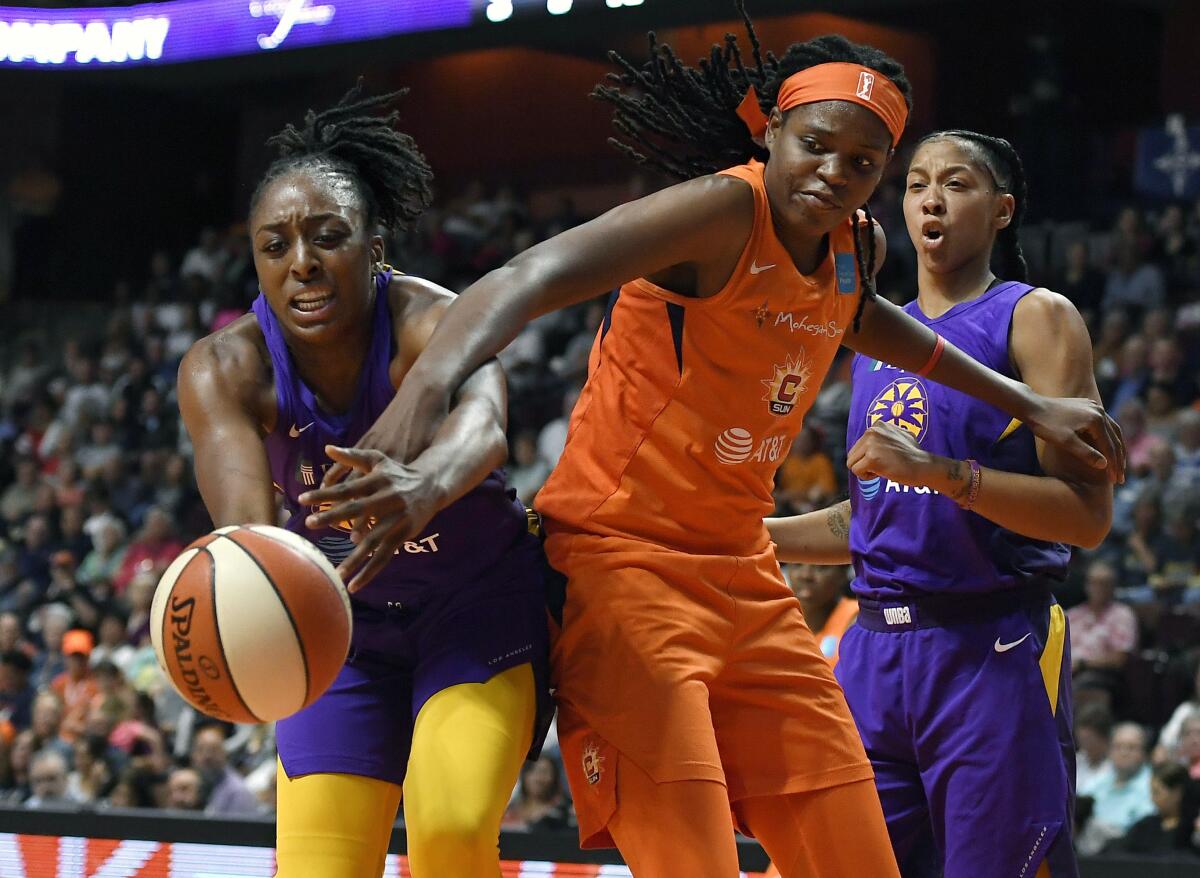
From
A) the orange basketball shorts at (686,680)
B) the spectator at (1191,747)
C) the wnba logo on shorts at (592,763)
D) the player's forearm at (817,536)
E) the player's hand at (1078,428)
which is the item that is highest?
the player's hand at (1078,428)

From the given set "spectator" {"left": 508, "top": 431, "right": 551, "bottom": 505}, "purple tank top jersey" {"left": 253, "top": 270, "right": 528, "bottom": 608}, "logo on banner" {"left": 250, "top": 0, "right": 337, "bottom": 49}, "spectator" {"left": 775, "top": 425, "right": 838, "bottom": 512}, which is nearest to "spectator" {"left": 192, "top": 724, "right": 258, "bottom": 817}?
"spectator" {"left": 508, "top": 431, "right": 551, "bottom": 505}

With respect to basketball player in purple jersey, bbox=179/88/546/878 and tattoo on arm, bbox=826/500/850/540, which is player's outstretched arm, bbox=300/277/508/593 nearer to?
basketball player in purple jersey, bbox=179/88/546/878

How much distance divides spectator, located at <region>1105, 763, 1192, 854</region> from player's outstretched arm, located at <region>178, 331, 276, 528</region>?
4.43 metres

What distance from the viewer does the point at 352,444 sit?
122 inches

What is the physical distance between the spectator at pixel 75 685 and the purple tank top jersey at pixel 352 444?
693 cm

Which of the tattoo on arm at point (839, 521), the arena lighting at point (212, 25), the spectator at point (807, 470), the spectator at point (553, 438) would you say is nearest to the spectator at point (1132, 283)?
the spectator at point (807, 470)

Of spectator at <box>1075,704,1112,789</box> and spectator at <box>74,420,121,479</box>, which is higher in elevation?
spectator at <box>74,420,121,479</box>

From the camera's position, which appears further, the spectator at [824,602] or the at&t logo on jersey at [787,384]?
the spectator at [824,602]

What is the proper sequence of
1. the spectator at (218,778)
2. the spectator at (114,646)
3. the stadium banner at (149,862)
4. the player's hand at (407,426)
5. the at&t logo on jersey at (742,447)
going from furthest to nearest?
1. the spectator at (114,646)
2. the spectator at (218,778)
3. the stadium banner at (149,862)
4. the at&t logo on jersey at (742,447)
5. the player's hand at (407,426)

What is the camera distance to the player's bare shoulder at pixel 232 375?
3.03 m

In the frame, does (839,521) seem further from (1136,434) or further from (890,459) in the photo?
(1136,434)

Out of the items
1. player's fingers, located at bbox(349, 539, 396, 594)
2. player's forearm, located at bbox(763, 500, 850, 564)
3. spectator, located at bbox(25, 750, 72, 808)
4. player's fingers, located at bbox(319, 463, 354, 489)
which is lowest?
spectator, located at bbox(25, 750, 72, 808)

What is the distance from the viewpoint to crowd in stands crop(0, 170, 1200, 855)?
23.4ft

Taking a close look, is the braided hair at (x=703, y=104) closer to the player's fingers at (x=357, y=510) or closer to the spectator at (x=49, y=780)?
the player's fingers at (x=357, y=510)
